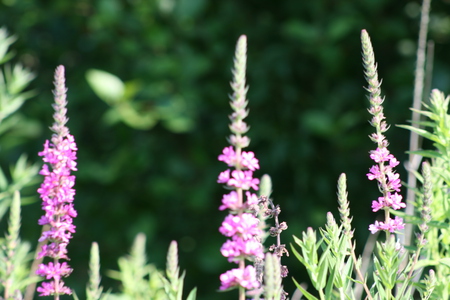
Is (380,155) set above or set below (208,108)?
below

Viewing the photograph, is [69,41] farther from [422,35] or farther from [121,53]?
[422,35]

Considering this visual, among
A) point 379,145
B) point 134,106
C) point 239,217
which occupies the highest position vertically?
point 134,106

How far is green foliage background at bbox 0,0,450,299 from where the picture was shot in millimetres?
2434

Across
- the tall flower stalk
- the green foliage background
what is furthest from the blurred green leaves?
the tall flower stalk

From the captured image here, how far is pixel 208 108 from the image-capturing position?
104 inches

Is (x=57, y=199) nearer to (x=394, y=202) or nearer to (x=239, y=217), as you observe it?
(x=239, y=217)

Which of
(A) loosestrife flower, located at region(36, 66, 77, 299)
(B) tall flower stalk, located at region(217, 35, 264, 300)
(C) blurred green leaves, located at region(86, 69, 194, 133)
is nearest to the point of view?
(B) tall flower stalk, located at region(217, 35, 264, 300)

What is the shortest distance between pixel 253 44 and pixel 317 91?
340 mm

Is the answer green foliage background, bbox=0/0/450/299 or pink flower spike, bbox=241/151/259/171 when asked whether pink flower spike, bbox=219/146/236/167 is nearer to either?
pink flower spike, bbox=241/151/259/171

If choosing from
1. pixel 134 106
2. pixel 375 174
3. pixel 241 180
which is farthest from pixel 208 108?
pixel 241 180

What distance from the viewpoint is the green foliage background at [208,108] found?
2.43 m

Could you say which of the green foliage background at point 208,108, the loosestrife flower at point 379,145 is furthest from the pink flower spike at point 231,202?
the green foliage background at point 208,108

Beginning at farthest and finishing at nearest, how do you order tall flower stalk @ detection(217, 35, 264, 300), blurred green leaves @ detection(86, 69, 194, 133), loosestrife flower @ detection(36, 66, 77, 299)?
blurred green leaves @ detection(86, 69, 194, 133), loosestrife flower @ detection(36, 66, 77, 299), tall flower stalk @ detection(217, 35, 264, 300)

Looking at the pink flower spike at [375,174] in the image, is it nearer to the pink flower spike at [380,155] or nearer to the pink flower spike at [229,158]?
the pink flower spike at [380,155]
